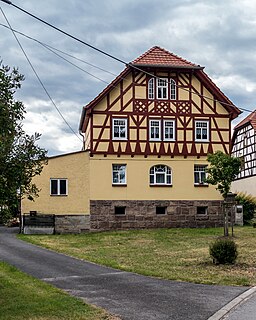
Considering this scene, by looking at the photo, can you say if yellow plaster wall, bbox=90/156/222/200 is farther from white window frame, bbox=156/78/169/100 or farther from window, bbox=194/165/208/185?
white window frame, bbox=156/78/169/100

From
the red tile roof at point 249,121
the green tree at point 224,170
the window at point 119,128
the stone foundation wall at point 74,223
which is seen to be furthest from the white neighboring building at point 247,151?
the green tree at point 224,170

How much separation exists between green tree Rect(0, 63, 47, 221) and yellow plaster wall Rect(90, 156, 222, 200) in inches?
948

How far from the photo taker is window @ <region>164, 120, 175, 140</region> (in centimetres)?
3669

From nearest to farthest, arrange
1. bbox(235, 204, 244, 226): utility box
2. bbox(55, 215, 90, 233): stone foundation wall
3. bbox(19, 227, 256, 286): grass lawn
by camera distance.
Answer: bbox(19, 227, 256, 286): grass lawn → bbox(55, 215, 90, 233): stone foundation wall → bbox(235, 204, 244, 226): utility box

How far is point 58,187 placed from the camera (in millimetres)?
35750

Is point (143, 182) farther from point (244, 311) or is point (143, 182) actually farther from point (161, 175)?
point (244, 311)

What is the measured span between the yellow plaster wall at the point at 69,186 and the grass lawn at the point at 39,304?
2115 centimetres

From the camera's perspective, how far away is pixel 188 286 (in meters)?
14.1

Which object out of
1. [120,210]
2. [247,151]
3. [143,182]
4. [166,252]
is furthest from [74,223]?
[247,151]

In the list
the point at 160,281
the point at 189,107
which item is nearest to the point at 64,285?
the point at 160,281

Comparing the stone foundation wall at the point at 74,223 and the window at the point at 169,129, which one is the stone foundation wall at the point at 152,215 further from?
the window at the point at 169,129

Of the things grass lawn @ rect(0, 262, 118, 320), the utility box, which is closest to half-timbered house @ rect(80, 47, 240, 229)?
the utility box

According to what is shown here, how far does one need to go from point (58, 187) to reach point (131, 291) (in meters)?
23.0

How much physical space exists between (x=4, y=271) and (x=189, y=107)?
22.6 m
